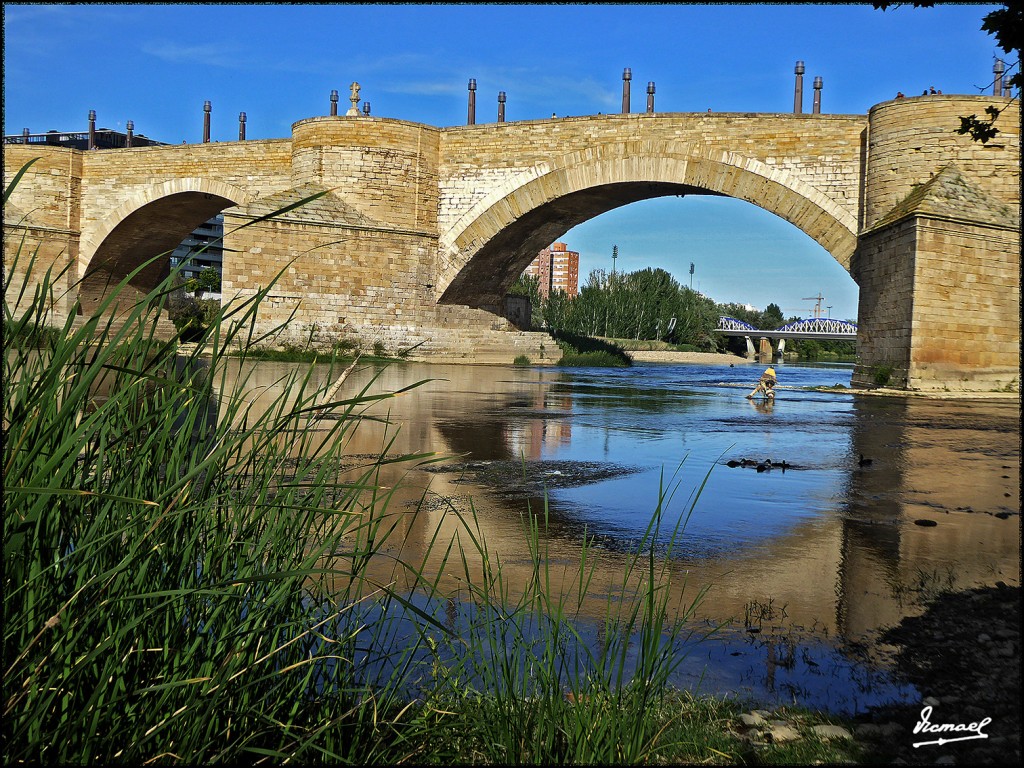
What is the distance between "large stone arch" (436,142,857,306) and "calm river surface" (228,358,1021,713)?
12952mm

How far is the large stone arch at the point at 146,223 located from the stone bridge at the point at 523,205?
0.37ft

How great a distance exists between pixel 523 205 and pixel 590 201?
7.78 ft

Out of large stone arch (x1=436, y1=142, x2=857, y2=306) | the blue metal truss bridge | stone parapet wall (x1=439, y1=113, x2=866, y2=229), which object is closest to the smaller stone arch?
stone parapet wall (x1=439, y1=113, x2=866, y2=229)

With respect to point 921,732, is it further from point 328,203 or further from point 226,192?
point 226,192

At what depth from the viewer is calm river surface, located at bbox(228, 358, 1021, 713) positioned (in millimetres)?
3320

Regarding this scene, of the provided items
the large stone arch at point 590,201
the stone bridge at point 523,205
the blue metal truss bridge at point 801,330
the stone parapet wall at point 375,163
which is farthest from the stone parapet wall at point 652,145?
the blue metal truss bridge at point 801,330

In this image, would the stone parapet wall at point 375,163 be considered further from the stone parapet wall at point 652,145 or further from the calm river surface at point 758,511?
the calm river surface at point 758,511

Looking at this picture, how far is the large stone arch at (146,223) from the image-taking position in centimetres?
3531

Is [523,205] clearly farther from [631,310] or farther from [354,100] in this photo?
[631,310]

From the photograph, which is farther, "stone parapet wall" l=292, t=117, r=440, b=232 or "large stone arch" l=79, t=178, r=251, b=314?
"large stone arch" l=79, t=178, r=251, b=314

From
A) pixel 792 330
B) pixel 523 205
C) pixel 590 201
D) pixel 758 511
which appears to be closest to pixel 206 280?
pixel 758 511

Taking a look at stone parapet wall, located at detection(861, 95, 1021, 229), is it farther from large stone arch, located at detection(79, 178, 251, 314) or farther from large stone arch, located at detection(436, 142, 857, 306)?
large stone arch, located at detection(79, 178, 251, 314)

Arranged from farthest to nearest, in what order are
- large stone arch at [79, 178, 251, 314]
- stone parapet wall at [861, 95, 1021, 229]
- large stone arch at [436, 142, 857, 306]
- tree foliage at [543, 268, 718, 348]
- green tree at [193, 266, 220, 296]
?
tree foliage at [543, 268, 718, 348] < large stone arch at [79, 178, 251, 314] < large stone arch at [436, 142, 857, 306] < stone parapet wall at [861, 95, 1021, 229] < green tree at [193, 266, 220, 296]

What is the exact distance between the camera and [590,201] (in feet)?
96.9
